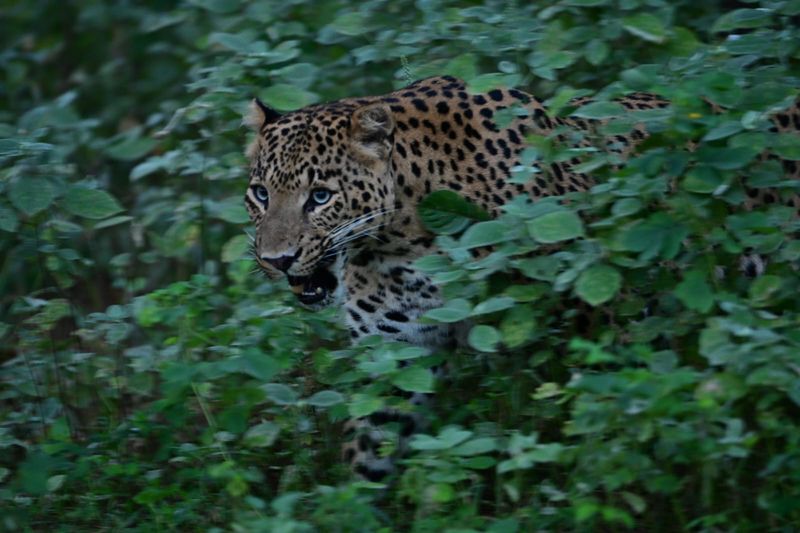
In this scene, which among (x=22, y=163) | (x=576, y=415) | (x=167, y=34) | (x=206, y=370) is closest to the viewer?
(x=576, y=415)

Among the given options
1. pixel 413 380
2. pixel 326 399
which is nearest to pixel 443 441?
pixel 413 380

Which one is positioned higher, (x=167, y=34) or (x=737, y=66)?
(x=737, y=66)

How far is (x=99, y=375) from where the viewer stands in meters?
6.71

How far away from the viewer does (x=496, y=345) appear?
5551 mm

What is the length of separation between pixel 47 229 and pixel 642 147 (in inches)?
120

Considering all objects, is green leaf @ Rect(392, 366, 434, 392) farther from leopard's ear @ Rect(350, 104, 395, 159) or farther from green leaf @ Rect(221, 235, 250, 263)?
green leaf @ Rect(221, 235, 250, 263)

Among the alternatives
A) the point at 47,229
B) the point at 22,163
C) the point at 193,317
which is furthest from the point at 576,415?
the point at 47,229

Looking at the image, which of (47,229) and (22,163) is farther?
(47,229)

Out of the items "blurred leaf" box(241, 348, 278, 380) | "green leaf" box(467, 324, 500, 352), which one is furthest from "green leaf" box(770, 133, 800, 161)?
"blurred leaf" box(241, 348, 278, 380)

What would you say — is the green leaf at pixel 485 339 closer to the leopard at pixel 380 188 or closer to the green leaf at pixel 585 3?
the leopard at pixel 380 188

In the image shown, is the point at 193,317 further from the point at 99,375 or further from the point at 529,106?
the point at 529,106

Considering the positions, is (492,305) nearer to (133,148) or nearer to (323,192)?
(323,192)

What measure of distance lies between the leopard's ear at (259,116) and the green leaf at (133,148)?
2.13 metres

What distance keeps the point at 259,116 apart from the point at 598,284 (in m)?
2.04
